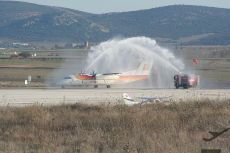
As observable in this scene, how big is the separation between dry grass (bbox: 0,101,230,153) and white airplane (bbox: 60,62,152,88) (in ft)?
119

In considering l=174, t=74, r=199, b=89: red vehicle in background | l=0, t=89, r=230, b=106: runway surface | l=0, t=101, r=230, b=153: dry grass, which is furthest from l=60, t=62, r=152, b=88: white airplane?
l=0, t=101, r=230, b=153: dry grass

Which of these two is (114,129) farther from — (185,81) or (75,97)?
(185,81)

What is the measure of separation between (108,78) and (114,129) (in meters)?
46.6

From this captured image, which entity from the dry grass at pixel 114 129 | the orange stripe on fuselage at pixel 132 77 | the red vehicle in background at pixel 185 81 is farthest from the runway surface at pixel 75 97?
the orange stripe on fuselage at pixel 132 77

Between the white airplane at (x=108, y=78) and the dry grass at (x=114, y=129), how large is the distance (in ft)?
119

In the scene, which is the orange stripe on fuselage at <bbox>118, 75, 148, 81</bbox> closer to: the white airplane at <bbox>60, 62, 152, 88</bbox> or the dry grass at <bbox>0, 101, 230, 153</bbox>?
the white airplane at <bbox>60, 62, 152, 88</bbox>

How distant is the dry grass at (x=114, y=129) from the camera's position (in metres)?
17.2

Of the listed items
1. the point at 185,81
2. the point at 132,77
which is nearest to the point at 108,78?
the point at 132,77

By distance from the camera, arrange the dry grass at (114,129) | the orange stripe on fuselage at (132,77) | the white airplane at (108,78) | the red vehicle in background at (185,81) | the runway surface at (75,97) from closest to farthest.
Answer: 1. the dry grass at (114,129)
2. the runway surface at (75,97)
3. the red vehicle in background at (185,81)
4. the white airplane at (108,78)
5. the orange stripe on fuselage at (132,77)

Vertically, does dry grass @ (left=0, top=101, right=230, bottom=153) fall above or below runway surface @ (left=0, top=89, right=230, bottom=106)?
above

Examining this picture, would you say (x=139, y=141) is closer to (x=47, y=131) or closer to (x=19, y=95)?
(x=47, y=131)

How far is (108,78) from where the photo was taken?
2653 inches

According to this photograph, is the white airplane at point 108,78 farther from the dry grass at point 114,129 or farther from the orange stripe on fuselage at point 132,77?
the dry grass at point 114,129

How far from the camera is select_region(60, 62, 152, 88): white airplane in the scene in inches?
2565
